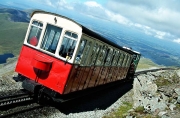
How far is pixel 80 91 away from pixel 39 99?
359 cm

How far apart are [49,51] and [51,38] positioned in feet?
2.45

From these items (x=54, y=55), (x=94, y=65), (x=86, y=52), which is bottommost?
(x=94, y=65)

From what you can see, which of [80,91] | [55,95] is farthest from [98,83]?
[55,95]

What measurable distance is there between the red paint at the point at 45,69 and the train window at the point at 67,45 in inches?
19.4

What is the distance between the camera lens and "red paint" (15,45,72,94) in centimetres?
1391

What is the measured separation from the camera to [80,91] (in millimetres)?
17344

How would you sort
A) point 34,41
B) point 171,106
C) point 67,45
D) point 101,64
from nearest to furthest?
1. point 67,45
2. point 171,106
3. point 34,41
4. point 101,64

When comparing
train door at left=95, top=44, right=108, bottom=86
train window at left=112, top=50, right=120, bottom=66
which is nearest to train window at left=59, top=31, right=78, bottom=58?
train door at left=95, top=44, right=108, bottom=86

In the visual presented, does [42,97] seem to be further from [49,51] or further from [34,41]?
[34,41]

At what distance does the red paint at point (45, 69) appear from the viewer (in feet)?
45.6

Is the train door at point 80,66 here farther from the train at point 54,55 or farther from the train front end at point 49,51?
the train front end at point 49,51

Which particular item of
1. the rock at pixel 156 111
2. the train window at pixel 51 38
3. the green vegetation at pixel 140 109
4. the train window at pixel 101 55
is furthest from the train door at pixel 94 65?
the rock at pixel 156 111

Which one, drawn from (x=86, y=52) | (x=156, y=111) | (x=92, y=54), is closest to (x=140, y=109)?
(x=156, y=111)

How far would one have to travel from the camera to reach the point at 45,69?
14000 mm
